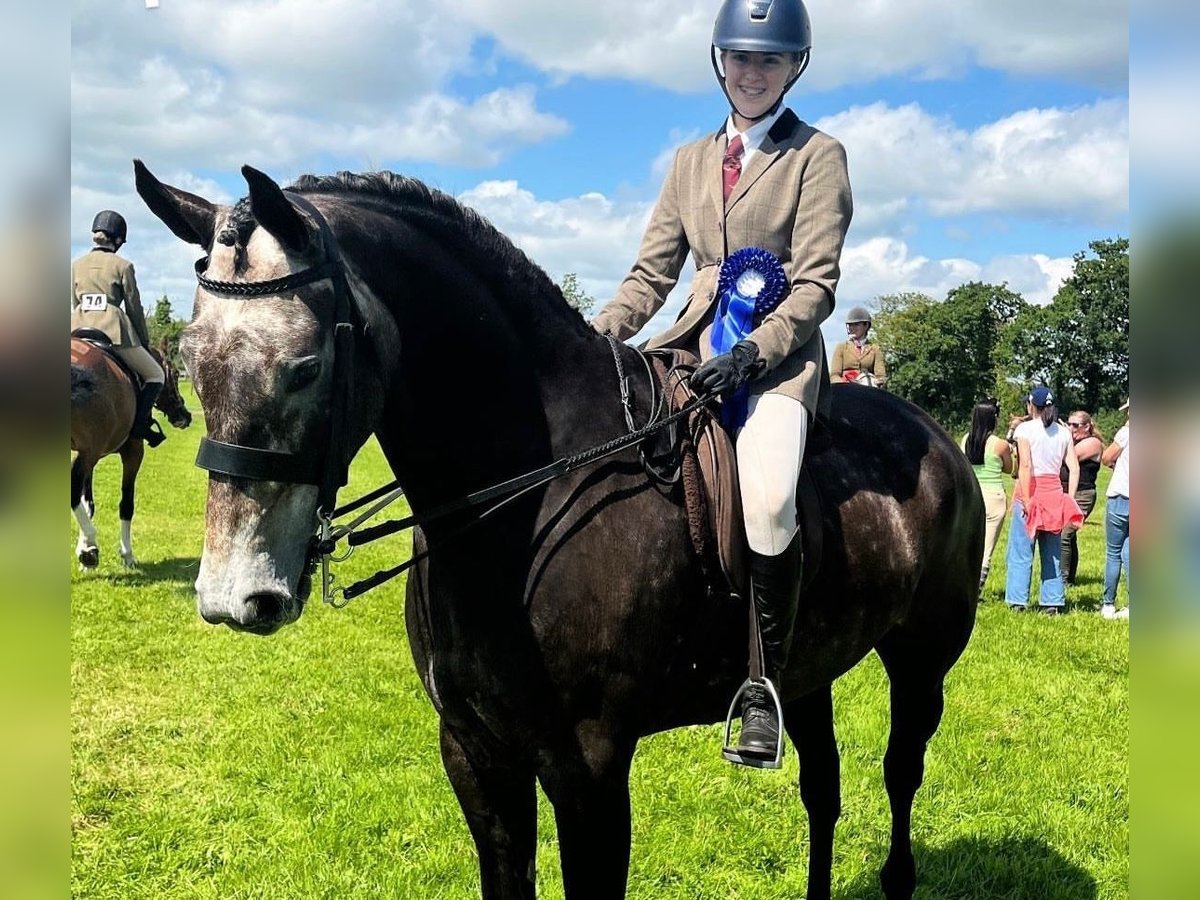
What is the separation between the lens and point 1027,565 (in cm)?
1216

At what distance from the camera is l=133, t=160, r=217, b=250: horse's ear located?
8.04 feet

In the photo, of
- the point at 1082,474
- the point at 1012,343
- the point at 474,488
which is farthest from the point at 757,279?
the point at 1012,343

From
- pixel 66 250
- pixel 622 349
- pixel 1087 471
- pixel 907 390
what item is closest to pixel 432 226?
pixel 622 349

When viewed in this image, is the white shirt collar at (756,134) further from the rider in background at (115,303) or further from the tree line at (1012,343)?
the tree line at (1012,343)

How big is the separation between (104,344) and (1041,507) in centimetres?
1182

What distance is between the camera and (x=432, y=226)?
2.74 meters

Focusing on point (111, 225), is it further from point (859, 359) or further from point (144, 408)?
point (859, 359)

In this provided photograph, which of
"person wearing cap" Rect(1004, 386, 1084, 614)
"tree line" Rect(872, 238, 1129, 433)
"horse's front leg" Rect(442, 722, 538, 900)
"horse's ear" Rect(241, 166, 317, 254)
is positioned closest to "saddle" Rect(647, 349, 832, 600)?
"horse's front leg" Rect(442, 722, 538, 900)

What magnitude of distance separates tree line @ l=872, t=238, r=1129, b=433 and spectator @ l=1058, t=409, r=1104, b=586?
42.4 metres

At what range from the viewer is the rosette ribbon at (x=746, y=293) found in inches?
123

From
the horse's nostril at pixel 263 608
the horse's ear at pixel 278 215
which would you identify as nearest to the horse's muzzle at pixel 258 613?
the horse's nostril at pixel 263 608

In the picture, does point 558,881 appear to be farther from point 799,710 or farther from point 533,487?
point 533,487

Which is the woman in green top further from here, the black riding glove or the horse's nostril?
the horse's nostril

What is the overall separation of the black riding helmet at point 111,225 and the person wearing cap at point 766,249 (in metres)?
9.03
